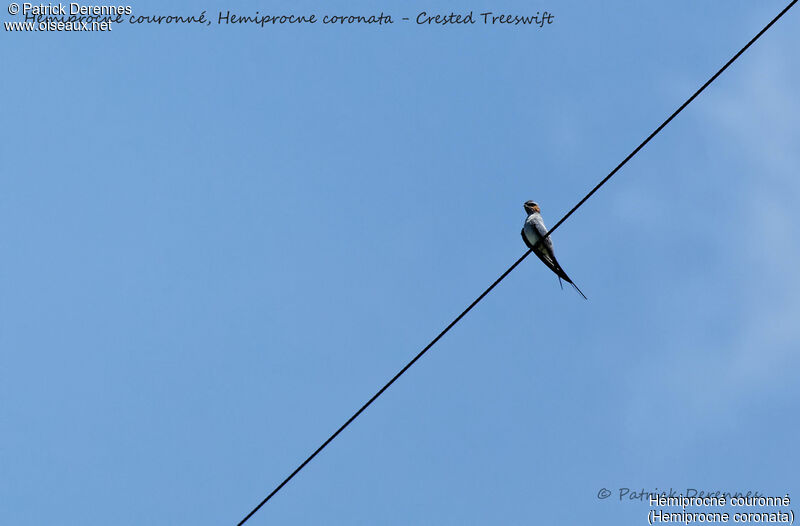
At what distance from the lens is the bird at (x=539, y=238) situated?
11.3 m

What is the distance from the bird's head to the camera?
12430 millimetres

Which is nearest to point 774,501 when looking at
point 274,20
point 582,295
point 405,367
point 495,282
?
point 582,295

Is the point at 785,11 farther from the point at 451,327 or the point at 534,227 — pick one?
the point at 534,227

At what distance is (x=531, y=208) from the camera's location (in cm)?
1246

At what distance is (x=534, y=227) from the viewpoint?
1196 cm

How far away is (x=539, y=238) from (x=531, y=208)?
85 centimetres

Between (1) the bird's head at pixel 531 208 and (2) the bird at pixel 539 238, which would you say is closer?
(2) the bird at pixel 539 238

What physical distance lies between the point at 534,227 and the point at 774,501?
364cm

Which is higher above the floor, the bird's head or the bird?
the bird's head

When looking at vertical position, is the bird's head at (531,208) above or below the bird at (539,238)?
above

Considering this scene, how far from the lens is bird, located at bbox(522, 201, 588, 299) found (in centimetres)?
1130

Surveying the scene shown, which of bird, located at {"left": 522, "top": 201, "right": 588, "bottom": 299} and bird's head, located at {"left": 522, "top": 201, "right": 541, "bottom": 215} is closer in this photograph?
bird, located at {"left": 522, "top": 201, "right": 588, "bottom": 299}

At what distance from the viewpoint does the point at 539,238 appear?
460 inches

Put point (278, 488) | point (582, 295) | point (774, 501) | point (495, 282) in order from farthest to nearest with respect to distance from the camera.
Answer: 1. point (774, 501)
2. point (582, 295)
3. point (495, 282)
4. point (278, 488)
